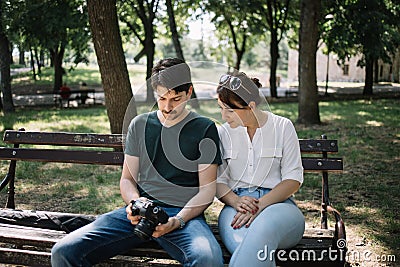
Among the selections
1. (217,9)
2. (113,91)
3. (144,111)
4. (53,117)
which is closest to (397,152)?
(113,91)

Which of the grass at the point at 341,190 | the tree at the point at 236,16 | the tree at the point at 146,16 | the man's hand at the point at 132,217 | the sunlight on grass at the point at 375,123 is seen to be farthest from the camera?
the tree at the point at 236,16

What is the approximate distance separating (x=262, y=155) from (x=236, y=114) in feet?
1.08

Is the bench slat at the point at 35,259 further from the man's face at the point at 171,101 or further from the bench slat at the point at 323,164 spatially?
the bench slat at the point at 323,164

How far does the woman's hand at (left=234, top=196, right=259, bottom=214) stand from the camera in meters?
3.21

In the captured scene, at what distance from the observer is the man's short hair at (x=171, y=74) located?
3.31 m

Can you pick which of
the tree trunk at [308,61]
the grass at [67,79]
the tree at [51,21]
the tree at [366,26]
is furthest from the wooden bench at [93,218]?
the grass at [67,79]

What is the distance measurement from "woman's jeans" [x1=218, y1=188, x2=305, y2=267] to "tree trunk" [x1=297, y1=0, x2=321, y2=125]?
9.31 metres

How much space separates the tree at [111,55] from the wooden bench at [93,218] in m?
2.46

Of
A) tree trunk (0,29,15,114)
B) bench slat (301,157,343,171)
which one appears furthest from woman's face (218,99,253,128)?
tree trunk (0,29,15,114)

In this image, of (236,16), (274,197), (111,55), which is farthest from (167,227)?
(236,16)

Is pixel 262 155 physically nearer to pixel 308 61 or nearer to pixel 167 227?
pixel 167 227

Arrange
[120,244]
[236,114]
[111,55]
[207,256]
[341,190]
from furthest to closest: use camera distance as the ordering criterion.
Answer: [111,55]
[341,190]
[236,114]
[120,244]
[207,256]

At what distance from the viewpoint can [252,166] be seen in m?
3.41

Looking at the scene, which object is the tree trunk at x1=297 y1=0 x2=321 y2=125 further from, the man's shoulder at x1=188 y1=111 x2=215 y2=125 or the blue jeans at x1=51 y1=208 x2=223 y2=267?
the blue jeans at x1=51 y1=208 x2=223 y2=267
